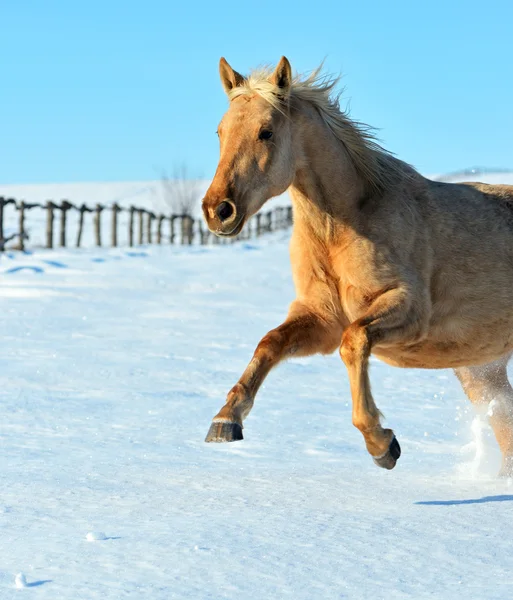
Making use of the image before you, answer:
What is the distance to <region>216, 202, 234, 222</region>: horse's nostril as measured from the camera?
13.9 ft

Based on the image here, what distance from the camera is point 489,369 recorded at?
6016mm

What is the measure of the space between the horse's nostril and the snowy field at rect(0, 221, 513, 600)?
51.1 inches

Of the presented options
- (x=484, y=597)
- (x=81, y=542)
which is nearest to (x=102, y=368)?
(x=81, y=542)

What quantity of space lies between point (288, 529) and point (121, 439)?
214 cm

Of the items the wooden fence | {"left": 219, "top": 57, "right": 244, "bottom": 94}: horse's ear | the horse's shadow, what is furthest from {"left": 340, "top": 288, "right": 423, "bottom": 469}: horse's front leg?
the wooden fence

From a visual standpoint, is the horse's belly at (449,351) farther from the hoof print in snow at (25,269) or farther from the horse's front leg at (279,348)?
the hoof print in snow at (25,269)

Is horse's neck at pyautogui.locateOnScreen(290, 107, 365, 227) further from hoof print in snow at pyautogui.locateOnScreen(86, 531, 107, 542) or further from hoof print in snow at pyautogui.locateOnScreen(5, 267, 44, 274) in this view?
hoof print in snow at pyautogui.locateOnScreen(5, 267, 44, 274)

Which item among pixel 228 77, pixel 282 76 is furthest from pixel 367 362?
pixel 228 77

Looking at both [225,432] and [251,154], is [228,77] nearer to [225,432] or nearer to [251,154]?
[251,154]

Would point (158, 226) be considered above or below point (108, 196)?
below

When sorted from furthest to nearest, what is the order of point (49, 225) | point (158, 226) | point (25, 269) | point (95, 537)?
point (158, 226)
point (49, 225)
point (25, 269)
point (95, 537)

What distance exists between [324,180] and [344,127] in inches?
14.4

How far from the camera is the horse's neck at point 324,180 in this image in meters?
4.89

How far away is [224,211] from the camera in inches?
168
